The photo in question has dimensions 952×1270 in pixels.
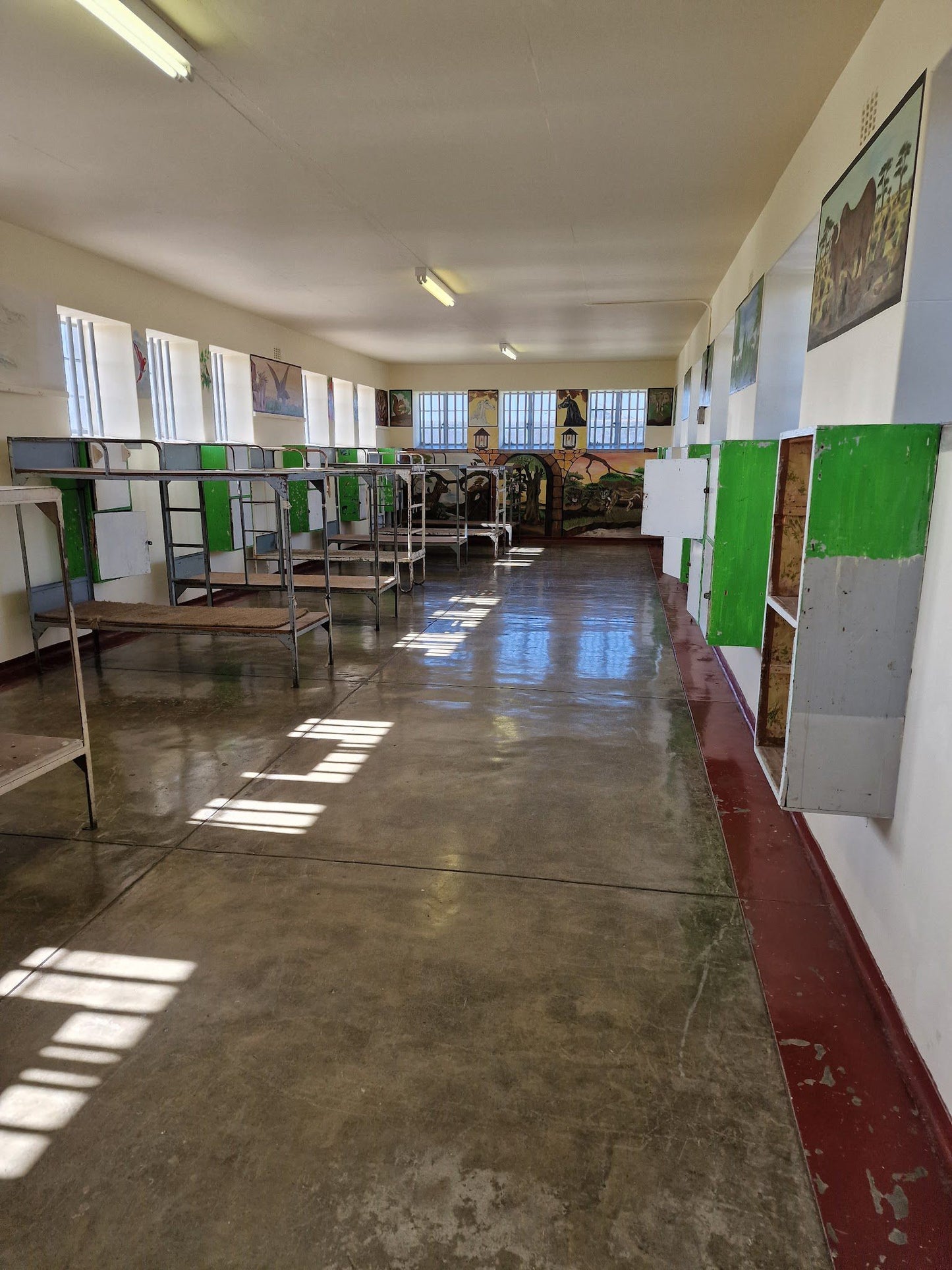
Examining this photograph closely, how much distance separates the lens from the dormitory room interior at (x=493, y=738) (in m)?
1.70

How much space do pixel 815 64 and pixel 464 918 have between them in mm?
3820

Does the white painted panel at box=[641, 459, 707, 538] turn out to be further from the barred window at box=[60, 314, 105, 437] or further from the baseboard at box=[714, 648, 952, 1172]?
the barred window at box=[60, 314, 105, 437]

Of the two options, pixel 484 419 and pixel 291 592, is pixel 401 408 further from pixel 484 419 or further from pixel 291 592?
pixel 291 592

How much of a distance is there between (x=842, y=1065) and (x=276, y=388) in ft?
31.4

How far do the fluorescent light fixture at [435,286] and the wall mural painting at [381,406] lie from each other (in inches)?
257

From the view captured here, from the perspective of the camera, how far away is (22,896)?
2.77 meters

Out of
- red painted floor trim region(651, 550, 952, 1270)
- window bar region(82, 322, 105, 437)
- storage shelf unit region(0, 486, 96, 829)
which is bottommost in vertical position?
red painted floor trim region(651, 550, 952, 1270)

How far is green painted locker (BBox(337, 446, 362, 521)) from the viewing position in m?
11.6

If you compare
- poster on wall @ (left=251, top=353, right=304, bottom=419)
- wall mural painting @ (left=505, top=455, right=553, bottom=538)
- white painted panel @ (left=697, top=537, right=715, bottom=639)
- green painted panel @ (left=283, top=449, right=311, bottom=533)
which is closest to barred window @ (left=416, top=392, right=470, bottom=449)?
wall mural painting @ (left=505, top=455, right=553, bottom=538)

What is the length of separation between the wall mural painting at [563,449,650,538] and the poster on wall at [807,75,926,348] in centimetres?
1088

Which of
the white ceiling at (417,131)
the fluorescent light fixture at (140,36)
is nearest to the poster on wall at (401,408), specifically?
the white ceiling at (417,131)

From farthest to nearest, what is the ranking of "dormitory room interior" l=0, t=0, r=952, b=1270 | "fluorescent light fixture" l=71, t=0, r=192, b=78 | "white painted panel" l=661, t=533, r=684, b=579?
1. "white painted panel" l=661, t=533, r=684, b=579
2. "fluorescent light fixture" l=71, t=0, r=192, b=78
3. "dormitory room interior" l=0, t=0, r=952, b=1270

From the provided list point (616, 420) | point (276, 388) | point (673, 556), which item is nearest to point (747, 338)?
point (673, 556)

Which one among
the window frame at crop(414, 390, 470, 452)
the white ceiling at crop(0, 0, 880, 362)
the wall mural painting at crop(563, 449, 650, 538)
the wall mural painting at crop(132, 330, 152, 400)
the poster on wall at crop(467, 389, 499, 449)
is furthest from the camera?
the window frame at crop(414, 390, 470, 452)
